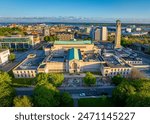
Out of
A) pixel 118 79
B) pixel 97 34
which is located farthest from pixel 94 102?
pixel 97 34

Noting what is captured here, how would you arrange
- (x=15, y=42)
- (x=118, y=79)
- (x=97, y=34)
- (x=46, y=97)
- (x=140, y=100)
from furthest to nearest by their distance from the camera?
(x=97, y=34)
(x=15, y=42)
(x=118, y=79)
(x=46, y=97)
(x=140, y=100)

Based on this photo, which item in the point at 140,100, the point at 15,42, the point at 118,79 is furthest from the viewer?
the point at 15,42

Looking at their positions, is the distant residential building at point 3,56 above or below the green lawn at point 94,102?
above

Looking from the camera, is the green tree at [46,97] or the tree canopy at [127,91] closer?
the green tree at [46,97]

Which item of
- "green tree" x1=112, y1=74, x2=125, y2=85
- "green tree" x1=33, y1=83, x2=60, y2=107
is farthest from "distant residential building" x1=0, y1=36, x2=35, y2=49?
"green tree" x1=33, y1=83, x2=60, y2=107

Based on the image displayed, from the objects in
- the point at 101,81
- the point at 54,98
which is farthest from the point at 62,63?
the point at 54,98

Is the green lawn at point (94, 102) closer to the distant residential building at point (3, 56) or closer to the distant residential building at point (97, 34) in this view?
the distant residential building at point (3, 56)

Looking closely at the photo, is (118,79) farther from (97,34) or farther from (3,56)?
(97,34)

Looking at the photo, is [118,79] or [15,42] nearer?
[118,79]

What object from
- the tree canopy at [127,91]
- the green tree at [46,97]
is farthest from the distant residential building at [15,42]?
the tree canopy at [127,91]
